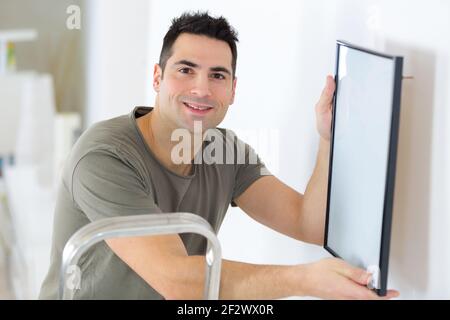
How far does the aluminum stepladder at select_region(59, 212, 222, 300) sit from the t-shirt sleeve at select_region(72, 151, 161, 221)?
0.50ft

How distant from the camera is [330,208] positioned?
1009 millimetres

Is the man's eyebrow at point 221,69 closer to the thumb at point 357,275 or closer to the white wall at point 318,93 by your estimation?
the white wall at point 318,93

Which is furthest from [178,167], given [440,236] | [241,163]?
[440,236]

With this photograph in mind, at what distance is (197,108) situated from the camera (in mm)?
1019

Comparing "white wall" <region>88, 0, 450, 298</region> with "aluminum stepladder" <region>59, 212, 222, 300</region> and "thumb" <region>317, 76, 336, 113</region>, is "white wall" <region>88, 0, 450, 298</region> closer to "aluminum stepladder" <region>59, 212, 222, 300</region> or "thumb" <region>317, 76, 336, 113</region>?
"thumb" <region>317, 76, 336, 113</region>

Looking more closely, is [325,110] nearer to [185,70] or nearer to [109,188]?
[185,70]

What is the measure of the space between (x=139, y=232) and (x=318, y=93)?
429mm

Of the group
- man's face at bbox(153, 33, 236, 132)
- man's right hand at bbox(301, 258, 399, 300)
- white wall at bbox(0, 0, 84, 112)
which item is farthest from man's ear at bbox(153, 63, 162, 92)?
white wall at bbox(0, 0, 84, 112)

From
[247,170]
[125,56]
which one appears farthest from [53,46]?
[247,170]

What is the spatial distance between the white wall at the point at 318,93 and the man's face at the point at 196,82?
77 millimetres

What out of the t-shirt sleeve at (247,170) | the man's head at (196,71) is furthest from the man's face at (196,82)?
the t-shirt sleeve at (247,170)

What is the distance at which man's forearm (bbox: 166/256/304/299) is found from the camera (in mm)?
871
